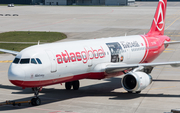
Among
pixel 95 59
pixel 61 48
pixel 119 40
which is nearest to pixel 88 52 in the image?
pixel 95 59

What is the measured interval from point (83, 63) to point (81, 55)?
0.69 meters

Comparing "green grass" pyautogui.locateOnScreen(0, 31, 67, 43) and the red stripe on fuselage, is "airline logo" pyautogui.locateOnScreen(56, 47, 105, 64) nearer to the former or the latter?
the red stripe on fuselage

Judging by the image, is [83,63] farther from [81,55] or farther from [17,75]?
[17,75]

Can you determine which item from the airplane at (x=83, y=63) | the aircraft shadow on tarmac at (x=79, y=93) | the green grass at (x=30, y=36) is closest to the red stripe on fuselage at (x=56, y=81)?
the airplane at (x=83, y=63)

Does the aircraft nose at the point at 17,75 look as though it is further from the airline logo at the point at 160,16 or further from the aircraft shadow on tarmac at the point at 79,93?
the airline logo at the point at 160,16

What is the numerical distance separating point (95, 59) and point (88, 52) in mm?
945

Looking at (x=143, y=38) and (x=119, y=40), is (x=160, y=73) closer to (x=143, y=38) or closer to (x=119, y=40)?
(x=143, y=38)

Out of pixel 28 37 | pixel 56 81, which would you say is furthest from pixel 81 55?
pixel 28 37

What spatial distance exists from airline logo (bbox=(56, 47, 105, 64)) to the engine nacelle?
3.26 metres

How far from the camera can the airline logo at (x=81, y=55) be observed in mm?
24875

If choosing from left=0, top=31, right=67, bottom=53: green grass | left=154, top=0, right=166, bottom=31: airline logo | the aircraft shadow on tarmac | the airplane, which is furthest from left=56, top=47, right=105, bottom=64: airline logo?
left=0, top=31, right=67, bottom=53: green grass

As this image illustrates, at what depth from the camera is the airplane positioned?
23219mm

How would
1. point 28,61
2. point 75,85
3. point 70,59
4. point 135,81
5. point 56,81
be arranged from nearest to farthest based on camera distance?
point 28,61
point 56,81
point 70,59
point 135,81
point 75,85

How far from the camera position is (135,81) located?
26.1m
